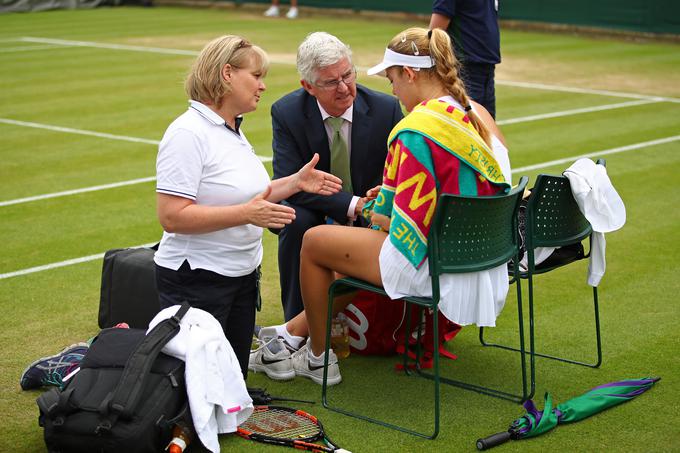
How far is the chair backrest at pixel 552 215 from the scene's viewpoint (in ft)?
17.1

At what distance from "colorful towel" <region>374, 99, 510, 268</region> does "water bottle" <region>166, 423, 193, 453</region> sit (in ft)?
4.27

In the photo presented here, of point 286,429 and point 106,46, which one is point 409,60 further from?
point 106,46

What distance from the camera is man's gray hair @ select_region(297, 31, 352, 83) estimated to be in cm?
570

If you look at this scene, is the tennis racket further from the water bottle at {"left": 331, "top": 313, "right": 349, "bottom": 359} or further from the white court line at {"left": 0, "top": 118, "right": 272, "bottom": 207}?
the white court line at {"left": 0, "top": 118, "right": 272, "bottom": 207}

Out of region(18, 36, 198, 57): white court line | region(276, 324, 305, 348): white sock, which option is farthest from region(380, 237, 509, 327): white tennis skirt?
region(18, 36, 198, 57): white court line

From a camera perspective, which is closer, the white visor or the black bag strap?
the black bag strap

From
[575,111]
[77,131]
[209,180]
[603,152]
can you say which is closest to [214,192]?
[209,180]

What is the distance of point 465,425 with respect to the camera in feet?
16.5

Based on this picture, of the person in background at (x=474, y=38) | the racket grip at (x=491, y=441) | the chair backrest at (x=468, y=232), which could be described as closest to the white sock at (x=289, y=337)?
the chair backrest at (x=468, y=232)

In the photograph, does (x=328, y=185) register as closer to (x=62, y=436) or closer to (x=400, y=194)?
(x=400, y=194)

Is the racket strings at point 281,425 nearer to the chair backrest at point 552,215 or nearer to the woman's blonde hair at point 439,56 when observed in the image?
the chair backrest at point 552,215

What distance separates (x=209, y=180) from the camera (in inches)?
191

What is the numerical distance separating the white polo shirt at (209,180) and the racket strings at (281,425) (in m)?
0.71

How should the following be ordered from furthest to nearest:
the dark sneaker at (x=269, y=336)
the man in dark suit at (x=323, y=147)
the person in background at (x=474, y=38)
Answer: the person in background at (x=474, y=38) < the man in dark suit at (x=323, y=147) < the dark sneaker at (x=269, y=336)
